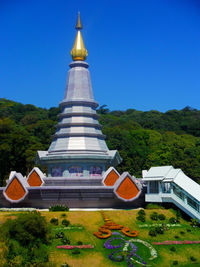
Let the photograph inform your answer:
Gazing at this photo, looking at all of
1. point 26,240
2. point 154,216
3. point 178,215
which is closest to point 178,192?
point 178,215

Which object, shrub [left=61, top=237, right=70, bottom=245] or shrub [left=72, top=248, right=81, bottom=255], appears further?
shrub [left=61, top=237, right=70, bottom=245]

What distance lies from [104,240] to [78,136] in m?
17.1

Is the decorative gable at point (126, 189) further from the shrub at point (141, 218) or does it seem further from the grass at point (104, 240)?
the shrub at point (141, 218)

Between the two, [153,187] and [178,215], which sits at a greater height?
[153,187]

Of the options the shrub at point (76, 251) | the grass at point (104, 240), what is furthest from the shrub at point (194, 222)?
the shrub at point (76, 251)

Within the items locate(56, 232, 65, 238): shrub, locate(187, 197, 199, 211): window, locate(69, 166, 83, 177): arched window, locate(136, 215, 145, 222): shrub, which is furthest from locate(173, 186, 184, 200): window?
locate(56, 232, 65, 238): shrub

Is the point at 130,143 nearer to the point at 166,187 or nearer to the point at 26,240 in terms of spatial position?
the point at 166,187

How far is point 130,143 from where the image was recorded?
79250mm

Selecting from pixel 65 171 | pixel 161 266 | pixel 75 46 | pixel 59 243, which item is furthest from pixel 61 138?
pixel 161 266

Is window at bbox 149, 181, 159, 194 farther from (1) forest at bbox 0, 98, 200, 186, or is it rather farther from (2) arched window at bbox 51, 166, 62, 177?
(1) forest at bbox 0, 98, 200, 186

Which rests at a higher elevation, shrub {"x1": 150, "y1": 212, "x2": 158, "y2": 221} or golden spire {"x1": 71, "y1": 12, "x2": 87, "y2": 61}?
golden spire {"x1": 71, "y1": 12, "x2": 87, "y2": 61}

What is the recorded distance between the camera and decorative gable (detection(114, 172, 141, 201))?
1388 inches

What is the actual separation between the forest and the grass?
3181cm

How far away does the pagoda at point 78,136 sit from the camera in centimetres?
3997
